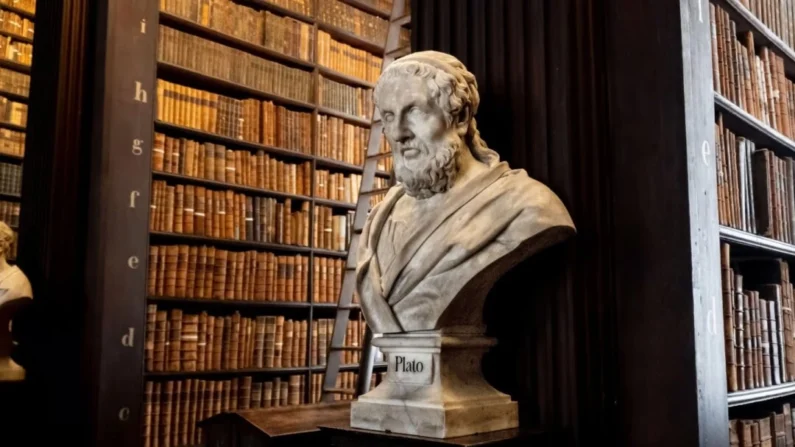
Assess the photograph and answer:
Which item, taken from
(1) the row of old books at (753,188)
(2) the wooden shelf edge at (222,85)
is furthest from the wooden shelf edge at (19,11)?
(1) the row of old books at (753,188)

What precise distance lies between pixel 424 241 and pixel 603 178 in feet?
1.66

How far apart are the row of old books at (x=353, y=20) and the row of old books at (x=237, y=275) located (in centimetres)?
137

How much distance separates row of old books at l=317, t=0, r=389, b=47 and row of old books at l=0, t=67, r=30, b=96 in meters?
1.63

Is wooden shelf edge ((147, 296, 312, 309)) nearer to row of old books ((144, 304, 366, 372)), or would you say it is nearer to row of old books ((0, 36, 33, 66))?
row of old books ((144, 304, 366, 372))

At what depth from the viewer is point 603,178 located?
6.39 feet

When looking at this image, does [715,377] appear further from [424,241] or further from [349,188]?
[349,188]

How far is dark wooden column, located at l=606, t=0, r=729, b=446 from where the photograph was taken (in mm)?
1790

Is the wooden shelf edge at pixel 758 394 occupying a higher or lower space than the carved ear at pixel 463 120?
lower

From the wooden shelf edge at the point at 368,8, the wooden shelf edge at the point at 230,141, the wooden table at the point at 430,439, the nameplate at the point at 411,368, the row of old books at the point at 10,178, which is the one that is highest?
the wooden shelf edge at the point at 368,8

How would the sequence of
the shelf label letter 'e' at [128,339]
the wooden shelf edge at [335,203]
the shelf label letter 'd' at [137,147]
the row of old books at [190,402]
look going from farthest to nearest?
the wooden shelf edge at [335,203] < the row of old books at [190,402] < the shelf label letter 'd' at [137,147] < the shelf label letter 'e' at [128,339]

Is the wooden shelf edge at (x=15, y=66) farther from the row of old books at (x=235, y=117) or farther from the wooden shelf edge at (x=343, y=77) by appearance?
the wooden shelf edge at (x=343, y=77)

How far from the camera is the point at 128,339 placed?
135 inches

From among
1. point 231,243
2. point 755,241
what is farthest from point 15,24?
point 755,241

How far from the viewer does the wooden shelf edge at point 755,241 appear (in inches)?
82.4
